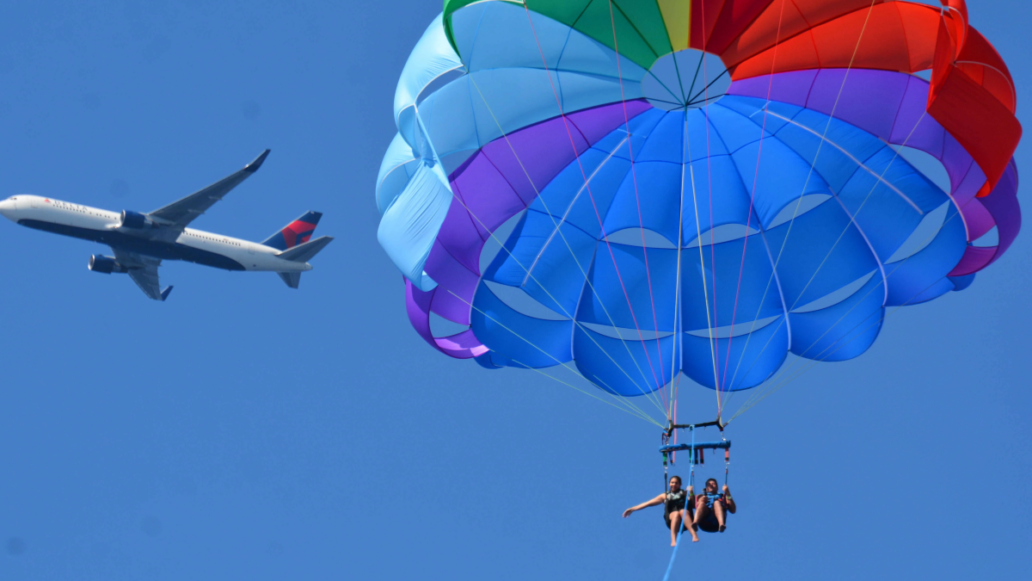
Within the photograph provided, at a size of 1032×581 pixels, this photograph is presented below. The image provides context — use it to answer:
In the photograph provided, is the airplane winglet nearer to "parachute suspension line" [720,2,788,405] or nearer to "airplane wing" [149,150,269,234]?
"airplane wing" [149,150,269,234]

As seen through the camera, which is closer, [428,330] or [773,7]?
[773,7]

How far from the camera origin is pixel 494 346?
13898 mm

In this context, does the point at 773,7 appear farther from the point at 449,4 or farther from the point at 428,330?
the point at 428,330

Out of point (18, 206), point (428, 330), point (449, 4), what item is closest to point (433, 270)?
point (428, 330)

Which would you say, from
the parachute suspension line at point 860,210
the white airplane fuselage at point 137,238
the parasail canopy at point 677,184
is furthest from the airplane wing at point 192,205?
the parachute suspension line at point 860,210

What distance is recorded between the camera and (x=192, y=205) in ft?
112

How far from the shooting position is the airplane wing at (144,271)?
3609 cm

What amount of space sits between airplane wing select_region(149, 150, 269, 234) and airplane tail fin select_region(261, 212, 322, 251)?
390 centimetres

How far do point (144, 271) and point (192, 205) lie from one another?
564 cm

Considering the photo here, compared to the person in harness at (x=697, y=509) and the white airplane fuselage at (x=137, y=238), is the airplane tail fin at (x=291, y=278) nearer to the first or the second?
the white airplane fuselage at (x=137, y=238)

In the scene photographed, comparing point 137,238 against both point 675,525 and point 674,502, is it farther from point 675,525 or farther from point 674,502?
point 675,525

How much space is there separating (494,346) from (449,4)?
4586mm

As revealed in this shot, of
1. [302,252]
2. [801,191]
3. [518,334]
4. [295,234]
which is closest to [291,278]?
[302,252]

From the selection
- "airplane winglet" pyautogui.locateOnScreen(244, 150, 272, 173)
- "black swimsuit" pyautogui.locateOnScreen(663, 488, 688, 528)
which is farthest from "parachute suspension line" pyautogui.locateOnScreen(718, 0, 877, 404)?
"airplane winglet" pyautogui.locateOnScreen(244, 150, 272, 173)
